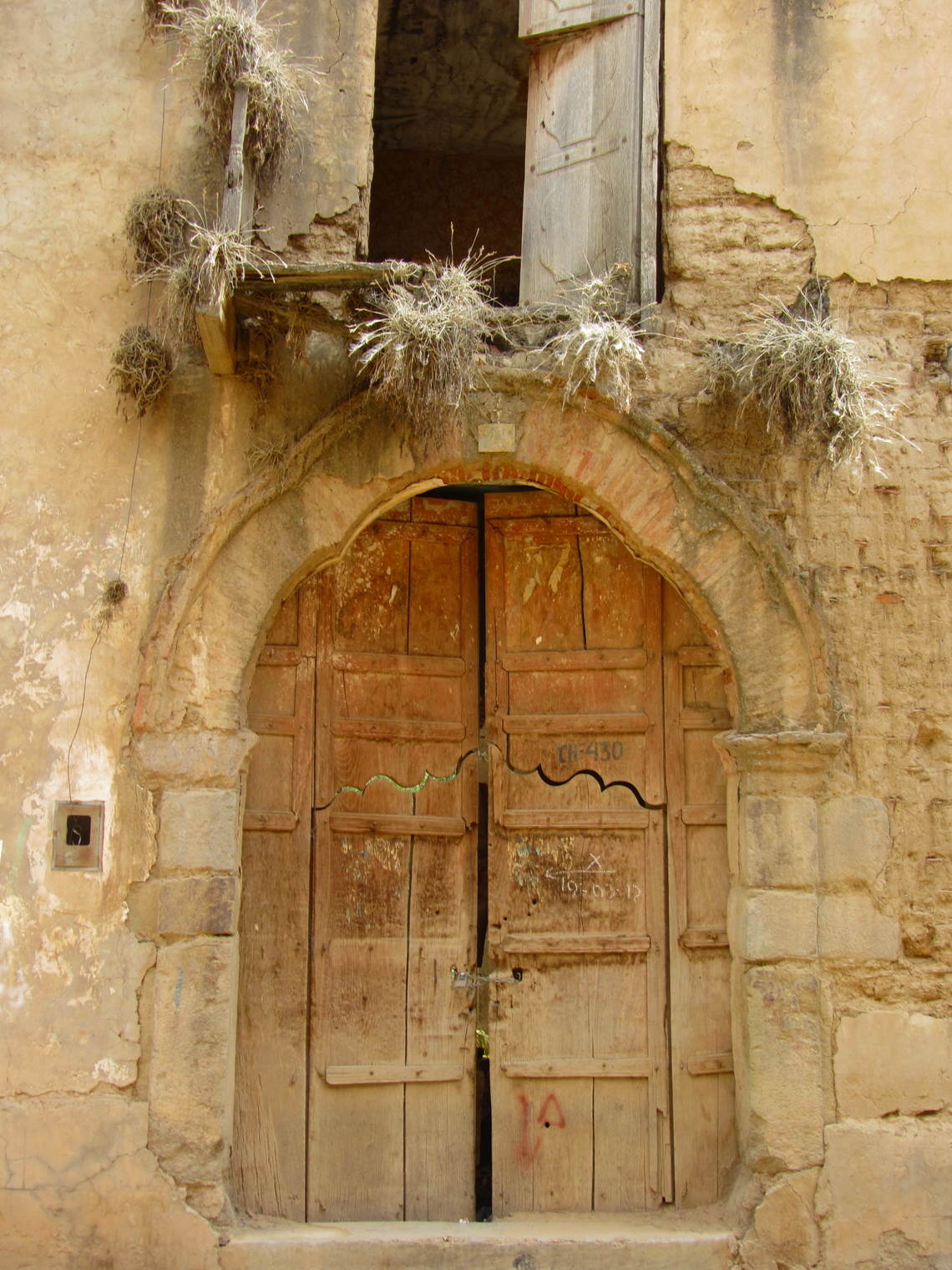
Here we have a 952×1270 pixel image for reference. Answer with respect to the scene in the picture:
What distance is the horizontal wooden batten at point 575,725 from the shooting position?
14.7 ft

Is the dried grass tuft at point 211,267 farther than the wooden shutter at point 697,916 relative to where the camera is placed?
No

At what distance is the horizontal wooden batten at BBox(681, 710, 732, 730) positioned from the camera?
14.6ft

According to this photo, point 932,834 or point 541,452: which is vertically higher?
point 541,452

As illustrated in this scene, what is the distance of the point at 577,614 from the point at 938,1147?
2.32 m

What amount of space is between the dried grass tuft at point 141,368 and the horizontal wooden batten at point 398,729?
1.42 meters

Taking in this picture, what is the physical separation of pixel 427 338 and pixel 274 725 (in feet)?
5.29

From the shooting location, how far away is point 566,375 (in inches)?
162

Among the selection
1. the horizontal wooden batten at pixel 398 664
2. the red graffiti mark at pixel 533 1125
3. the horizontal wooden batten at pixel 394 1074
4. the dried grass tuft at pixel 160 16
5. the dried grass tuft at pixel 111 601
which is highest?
the dried grass tuft at pixel 160 16

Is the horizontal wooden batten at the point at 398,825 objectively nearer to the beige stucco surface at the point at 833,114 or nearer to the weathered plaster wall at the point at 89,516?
the weathered plaster wall at the point at 89,516

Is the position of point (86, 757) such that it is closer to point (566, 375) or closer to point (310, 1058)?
point (310, 1058)

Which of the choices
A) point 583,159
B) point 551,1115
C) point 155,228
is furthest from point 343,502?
point 551,1115

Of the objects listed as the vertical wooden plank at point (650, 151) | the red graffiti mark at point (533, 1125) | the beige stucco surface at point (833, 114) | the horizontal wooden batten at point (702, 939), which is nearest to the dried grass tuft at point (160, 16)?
the vertical wooden plank at point (650, 151)

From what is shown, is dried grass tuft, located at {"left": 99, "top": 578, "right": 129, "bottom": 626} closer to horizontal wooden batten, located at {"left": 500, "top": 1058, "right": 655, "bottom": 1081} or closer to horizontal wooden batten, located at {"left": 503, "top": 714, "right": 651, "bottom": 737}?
horizontal wooden batten, located at {"left": 503, "top": 714, "right": 651, "bottom": 737}

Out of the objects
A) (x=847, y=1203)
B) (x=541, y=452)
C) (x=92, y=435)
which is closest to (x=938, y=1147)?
(x=847, y=1203)
